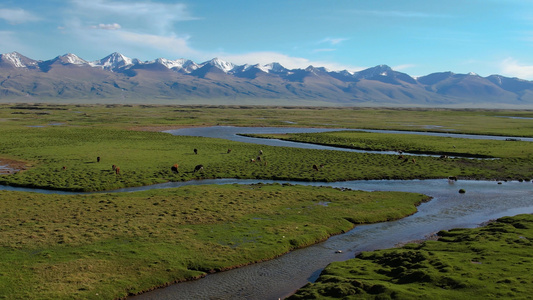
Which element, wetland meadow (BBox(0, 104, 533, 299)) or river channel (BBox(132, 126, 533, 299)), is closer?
wetland meadow (BBox(0, 104, 533, 299))

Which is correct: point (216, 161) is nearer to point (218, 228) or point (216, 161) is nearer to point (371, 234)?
point (218, 228)

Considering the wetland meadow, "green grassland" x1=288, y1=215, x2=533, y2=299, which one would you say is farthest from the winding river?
"green grassland" x1=288, y1=215, x2=533, y2=299

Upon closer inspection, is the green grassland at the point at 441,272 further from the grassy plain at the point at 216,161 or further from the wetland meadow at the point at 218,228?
the grassy plain at the point at 216,161

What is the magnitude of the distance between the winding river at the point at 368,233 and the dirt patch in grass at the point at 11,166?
32.7 ft

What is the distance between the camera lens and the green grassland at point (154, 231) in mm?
20250

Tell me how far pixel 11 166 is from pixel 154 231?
A: 117 feet

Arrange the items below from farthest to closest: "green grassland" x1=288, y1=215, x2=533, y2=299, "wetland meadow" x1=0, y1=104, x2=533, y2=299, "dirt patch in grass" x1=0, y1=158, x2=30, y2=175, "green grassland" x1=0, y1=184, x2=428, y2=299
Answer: "dirt patch in grass" x1=0, y1=158, x2=30, y2=175 → "green grassland" x1=0, y1=184, x2=428, y2=299 → "wetland meadow" x1=0, y1=104, x2=533, y2=299 → "green grassland" x1=288, y1=215, x2=533, y2=299

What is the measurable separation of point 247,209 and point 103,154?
37.6 m

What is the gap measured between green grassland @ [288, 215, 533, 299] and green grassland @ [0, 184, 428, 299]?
5.45 meters

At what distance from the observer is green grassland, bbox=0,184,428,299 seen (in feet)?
66.4

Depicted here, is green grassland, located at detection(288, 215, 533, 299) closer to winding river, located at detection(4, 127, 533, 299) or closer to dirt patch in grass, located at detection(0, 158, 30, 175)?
winding river, located at detection(4, 127, 533, 299)

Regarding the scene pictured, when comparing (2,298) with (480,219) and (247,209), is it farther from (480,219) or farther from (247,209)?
(480,219)

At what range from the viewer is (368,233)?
95.5ft

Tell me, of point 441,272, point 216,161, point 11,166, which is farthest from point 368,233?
point 11,166
